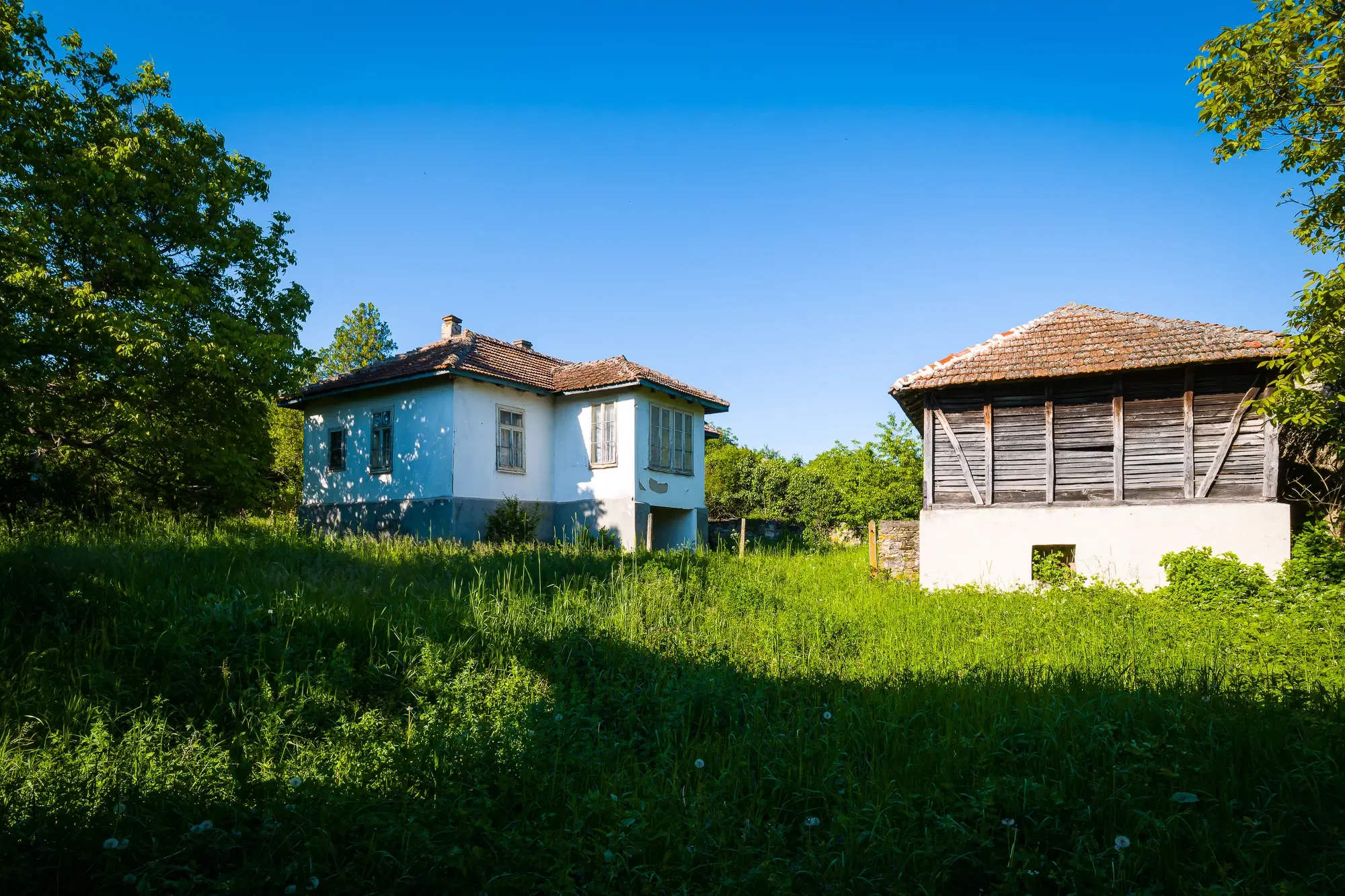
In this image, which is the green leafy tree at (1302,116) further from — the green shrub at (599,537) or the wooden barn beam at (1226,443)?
the green shrub at (599,537)

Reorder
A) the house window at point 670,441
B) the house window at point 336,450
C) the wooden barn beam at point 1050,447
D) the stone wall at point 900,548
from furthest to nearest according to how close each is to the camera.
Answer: the house window at point 336,450 < the house window at point 670,441 < the stone wall at point 900,548 < the wooden barn beam at point 1050,447

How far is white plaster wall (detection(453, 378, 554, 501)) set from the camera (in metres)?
19.2

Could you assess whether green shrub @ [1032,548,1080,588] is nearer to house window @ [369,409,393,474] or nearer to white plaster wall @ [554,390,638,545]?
white plaster wall @ [554,390,638,545]

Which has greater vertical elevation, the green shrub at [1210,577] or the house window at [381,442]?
the house window at [381,442]

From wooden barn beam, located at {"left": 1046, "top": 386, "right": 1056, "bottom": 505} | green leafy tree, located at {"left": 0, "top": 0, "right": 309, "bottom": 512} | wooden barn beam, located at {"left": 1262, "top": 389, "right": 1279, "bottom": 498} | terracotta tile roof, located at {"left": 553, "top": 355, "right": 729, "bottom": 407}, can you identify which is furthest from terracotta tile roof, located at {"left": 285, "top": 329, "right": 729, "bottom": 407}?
wooden barn beam, located at {"left": 1262, "top": 389, "right": 1279, "bottom": 498}

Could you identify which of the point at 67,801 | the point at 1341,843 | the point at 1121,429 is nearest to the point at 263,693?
the point at 67,801

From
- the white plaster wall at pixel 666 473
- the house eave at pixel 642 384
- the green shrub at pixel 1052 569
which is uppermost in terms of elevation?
the house eave at pixel 642 384

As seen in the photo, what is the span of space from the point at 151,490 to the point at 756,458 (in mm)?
23917

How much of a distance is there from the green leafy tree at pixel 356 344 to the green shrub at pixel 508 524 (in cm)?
2311

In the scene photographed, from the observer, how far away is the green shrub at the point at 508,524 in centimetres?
1936

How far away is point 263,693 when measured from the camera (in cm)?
560

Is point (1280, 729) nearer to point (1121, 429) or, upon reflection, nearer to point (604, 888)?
point (604, 888)

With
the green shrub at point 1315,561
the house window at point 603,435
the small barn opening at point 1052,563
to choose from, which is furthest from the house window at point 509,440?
the green shrub at point 1315,561

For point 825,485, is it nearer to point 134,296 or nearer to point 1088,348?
point 1088,348
